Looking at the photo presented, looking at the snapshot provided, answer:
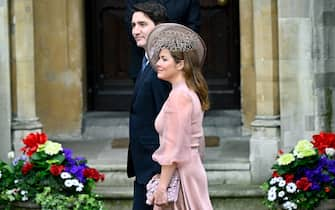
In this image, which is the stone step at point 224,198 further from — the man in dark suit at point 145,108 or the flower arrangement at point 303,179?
the man in dark suit at point 145,108

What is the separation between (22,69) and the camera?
385 inches

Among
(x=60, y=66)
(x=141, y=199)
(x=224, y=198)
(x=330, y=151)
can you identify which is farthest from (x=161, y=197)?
(x=60, y=66)

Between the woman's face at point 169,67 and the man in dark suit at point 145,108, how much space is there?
42cm

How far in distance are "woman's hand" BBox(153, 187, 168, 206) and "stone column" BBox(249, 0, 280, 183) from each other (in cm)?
325

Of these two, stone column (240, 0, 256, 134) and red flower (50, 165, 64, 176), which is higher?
stone column (240, 0, 256, 134)

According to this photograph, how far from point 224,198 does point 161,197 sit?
119 inches

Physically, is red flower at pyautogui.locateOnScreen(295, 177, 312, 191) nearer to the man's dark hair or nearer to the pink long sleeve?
the man's dark hair

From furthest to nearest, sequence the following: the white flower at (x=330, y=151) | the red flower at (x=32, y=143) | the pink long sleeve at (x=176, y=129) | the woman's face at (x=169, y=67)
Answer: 1. the white flower at (x=330, y=151)
2. the red flower at (x=32, y=143)
3. the woman's face at (x=169, y=67)
4. the pink long sleeve at (x=176, y=129)

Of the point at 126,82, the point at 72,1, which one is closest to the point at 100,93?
the point at 126,82

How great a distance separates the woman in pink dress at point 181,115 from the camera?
6418 millimetres

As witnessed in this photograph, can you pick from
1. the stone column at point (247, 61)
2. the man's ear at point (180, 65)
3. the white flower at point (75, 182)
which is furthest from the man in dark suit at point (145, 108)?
the stone column at point (247, 61)

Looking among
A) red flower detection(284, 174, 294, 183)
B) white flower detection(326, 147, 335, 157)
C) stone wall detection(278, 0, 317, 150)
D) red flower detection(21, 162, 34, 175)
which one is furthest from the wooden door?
red flower detection(21, 162, 34, 175)

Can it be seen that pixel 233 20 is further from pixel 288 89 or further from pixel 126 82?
pixel 288 89

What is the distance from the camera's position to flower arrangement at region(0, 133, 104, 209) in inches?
335
